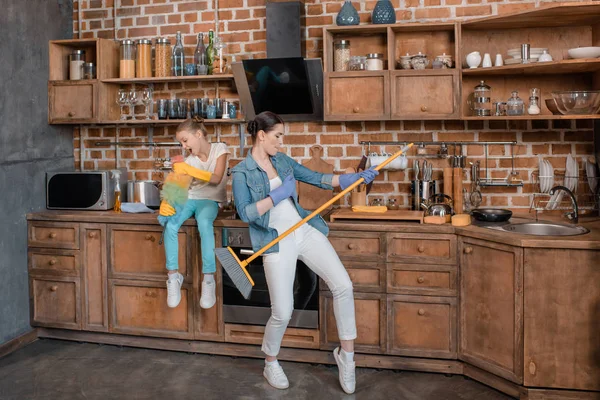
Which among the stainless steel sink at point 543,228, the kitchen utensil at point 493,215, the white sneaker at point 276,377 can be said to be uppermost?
the kitchen utensil at point 493,215

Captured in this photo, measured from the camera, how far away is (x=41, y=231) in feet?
14.0

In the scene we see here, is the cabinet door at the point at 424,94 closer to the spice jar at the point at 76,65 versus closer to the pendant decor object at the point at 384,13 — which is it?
the pendant decor object at the point at 384,13

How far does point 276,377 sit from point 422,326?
85cm

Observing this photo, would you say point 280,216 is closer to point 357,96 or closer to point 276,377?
point 276,377

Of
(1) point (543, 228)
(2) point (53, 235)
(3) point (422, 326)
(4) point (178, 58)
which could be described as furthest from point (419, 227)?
(2) point (53, 235)

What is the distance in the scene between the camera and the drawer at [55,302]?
13.8 ft

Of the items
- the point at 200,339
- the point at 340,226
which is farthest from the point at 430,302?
the point at 200,339

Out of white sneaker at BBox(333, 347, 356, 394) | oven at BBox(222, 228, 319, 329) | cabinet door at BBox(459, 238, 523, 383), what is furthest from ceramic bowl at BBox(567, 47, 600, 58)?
white sneaker at BBox(333, 347, 356, 394)

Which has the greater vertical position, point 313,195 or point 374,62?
point 374,62

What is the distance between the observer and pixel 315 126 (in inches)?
168

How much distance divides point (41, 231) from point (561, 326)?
10.5 ft

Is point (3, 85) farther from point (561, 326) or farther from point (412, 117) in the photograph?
point (561, 326)

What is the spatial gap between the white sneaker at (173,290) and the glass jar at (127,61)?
4.83 ft

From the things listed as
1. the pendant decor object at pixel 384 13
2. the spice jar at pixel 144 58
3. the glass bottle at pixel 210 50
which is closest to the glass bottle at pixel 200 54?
the glass bottle at pixel 210 50
